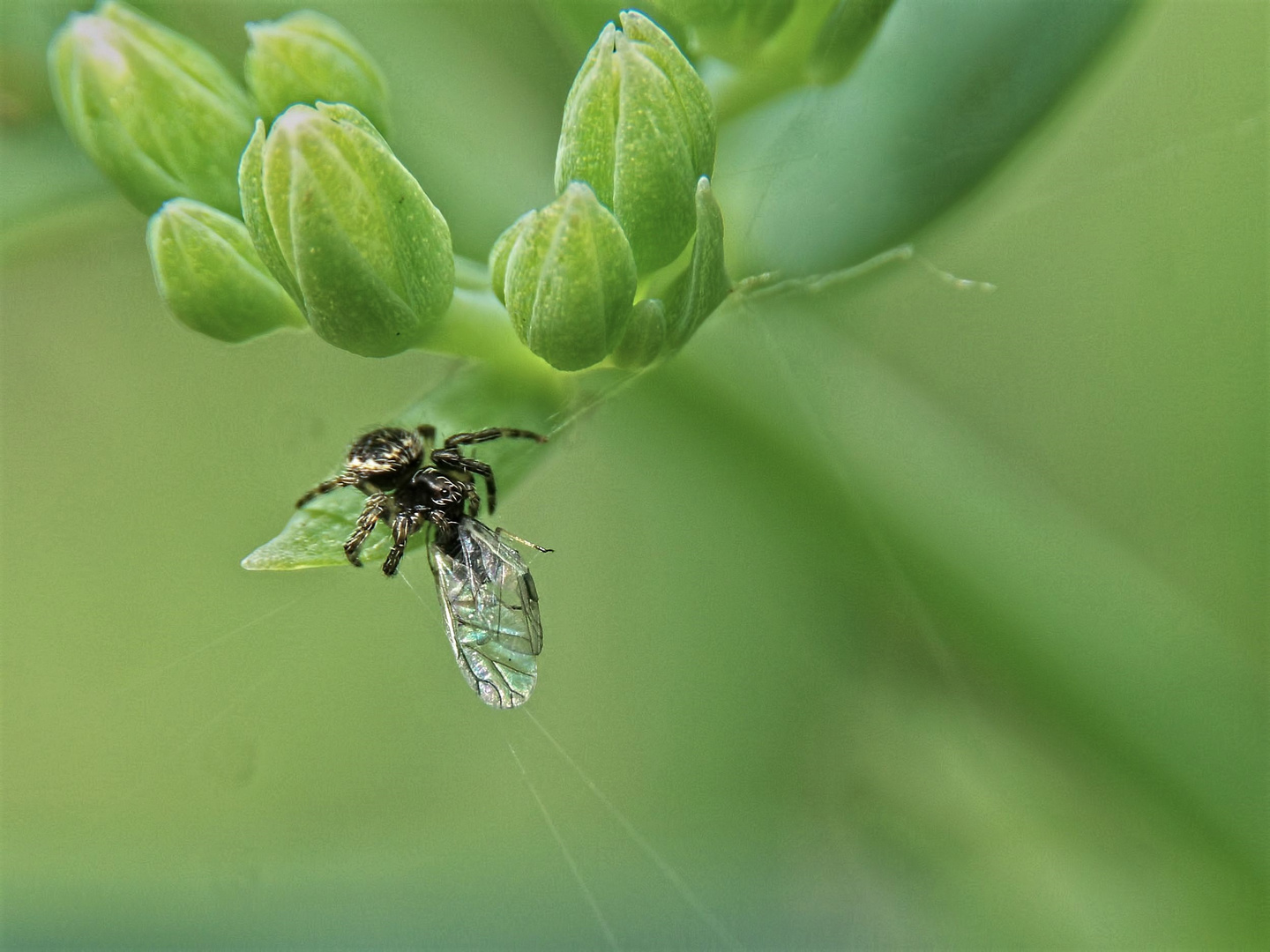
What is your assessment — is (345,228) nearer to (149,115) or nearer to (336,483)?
(149,115)

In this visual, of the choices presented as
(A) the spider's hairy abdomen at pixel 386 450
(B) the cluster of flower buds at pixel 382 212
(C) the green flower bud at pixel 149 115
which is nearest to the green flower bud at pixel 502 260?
(B) the cluster of flower buds at pixel 382 212

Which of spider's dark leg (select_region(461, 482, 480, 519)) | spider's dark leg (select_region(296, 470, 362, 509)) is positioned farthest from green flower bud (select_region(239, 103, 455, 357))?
spider's dark leg (select_region(461, 482, 480, 519))

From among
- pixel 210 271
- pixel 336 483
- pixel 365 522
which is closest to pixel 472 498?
pixel 336 483

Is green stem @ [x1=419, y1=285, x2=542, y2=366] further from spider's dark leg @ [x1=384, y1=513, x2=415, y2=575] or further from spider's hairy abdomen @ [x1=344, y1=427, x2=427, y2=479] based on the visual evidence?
spider's hairy abdomen @ [x1=344, y1=427, x2=427, y2=479]

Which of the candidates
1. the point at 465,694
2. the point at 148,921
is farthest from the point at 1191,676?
the point at 148,921

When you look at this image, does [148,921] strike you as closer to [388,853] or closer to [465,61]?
[388,853]

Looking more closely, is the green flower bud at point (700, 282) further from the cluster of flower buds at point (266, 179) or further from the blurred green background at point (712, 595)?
the blurred green background at point (712, 595)

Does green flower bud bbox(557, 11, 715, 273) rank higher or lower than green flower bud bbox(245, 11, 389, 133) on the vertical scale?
lower
